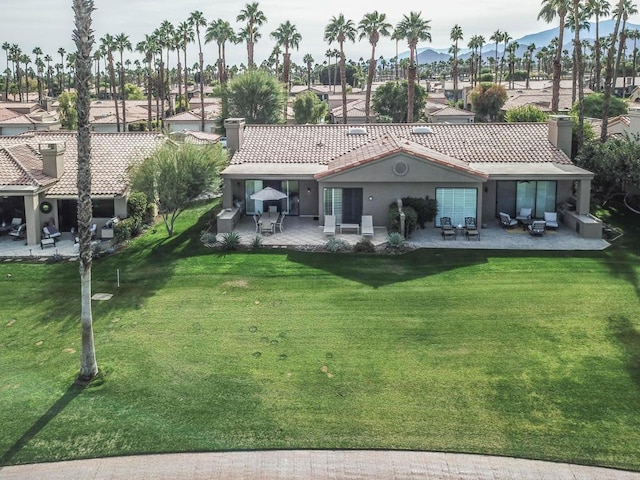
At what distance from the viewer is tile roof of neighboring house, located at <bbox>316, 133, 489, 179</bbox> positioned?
3141 cm

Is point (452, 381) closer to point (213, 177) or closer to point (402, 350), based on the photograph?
point (402, 350)

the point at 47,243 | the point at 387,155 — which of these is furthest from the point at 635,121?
the point at 47,243

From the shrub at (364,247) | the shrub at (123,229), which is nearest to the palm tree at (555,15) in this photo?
the shrub at (364,247)

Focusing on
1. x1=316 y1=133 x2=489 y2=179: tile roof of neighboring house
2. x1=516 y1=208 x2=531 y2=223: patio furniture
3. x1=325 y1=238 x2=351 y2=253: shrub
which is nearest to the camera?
x1=325 y1=238 x2=351 y2=253: shrub

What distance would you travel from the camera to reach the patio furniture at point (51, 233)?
30469 millimetres

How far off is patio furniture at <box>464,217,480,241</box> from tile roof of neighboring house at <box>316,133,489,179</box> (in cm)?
216

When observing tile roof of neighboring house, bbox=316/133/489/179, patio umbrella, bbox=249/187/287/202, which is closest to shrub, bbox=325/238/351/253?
tile roof of neighboring house, bbox=316/133/489/179

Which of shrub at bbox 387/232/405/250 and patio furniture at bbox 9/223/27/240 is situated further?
patio furniture at bbox 9/223/27/240

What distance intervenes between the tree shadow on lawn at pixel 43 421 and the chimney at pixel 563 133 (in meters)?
28.4

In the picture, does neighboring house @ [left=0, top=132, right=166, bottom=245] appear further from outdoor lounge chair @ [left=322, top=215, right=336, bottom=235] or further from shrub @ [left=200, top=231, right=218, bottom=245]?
outdoor lounge chair @ [left=322, top=215, right=336, bottom=235]

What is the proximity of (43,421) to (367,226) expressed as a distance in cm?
1852

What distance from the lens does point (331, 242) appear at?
28953mm

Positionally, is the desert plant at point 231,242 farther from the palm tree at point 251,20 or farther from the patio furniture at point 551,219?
the palm tree at point 251,20

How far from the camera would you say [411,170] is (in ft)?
104
